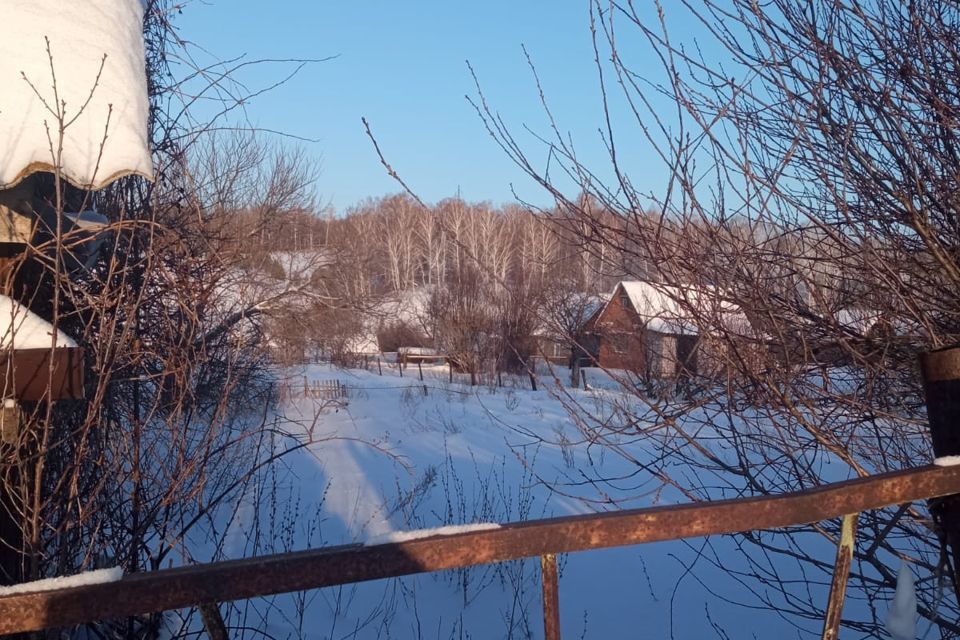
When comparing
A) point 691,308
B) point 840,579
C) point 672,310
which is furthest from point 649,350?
point 840,579

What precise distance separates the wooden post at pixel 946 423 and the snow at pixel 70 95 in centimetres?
270

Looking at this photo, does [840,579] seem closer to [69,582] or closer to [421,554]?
[421,554]

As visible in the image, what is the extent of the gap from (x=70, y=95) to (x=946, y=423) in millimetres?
3059

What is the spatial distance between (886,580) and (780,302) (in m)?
1.32

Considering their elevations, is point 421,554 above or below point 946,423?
below

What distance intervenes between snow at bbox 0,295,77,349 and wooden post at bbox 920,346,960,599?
273 cm

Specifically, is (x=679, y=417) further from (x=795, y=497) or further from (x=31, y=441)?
(x=31, y=441)

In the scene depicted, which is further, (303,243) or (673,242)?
(303,243)

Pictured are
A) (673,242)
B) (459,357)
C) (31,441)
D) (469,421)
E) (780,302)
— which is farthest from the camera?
(459,357)

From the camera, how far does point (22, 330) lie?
275 cm

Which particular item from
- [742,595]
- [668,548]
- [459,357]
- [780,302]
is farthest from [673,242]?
[459,357]

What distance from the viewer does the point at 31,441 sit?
297 centimetres

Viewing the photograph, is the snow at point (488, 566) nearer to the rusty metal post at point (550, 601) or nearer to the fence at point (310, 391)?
the fence at point (310, 391)

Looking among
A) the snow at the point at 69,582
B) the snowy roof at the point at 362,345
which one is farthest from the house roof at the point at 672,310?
the snowy roof at the point at 362,345
